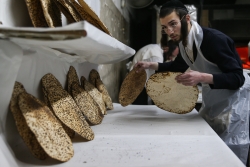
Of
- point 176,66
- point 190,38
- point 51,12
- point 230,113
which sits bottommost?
point 230,113

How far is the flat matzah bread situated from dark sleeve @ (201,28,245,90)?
736 mm

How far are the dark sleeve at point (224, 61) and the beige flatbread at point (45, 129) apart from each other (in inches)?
34.4

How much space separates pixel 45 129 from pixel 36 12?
484 millimetres

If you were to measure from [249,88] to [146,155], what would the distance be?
1.01m

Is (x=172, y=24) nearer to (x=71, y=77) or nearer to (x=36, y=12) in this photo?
(x=71, y=77)

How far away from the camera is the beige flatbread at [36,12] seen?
1.11 metres

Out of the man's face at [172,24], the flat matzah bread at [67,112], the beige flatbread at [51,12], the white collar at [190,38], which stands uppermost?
the beige flatbread at [51,12]

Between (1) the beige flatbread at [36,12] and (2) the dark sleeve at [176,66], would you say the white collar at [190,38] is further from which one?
(1) the beige flatbread at [36,12]

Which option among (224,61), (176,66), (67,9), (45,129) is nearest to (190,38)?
(224,61)

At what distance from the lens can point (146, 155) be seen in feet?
3.32

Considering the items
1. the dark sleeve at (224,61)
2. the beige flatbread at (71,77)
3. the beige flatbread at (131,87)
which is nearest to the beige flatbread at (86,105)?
the beige flatbread at (71,77)

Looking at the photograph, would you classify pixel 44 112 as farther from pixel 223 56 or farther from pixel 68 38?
pixel 223 56

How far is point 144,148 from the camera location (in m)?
1.09

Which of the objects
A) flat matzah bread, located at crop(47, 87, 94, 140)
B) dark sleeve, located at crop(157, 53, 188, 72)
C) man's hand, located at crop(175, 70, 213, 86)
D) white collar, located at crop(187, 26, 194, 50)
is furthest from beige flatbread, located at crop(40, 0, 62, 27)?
dark sleeve, located at crop(157, 53, 188, 72)
